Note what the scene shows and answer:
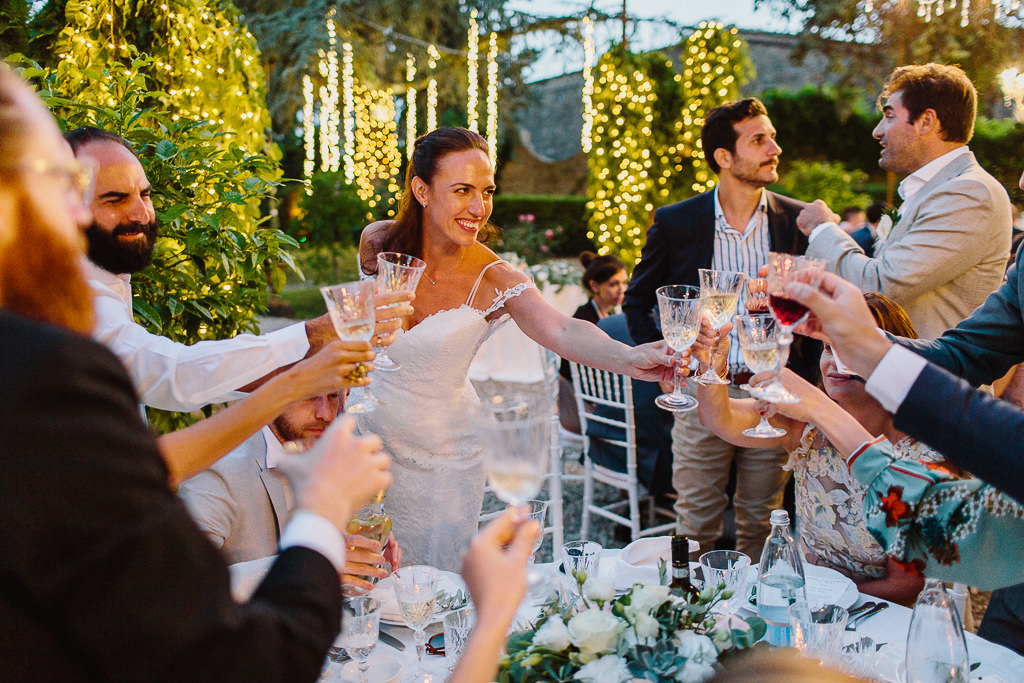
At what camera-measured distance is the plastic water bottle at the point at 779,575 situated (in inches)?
64.9

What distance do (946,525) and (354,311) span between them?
45.2 inches

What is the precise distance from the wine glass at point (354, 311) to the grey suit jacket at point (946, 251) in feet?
6.61

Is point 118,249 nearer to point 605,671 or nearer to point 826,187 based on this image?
point 605,671

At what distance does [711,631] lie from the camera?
126cm

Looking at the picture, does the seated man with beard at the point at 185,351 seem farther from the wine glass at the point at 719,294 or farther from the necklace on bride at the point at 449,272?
the necklace on bride at the point at 449,272

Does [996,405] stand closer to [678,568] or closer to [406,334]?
[678,568]

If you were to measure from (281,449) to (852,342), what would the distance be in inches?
63.8

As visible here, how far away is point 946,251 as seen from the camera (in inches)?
108

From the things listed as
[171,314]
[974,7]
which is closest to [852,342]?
[171,314]

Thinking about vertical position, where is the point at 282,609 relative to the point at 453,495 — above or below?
above

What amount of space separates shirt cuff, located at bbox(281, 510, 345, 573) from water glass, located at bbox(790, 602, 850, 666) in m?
0.97

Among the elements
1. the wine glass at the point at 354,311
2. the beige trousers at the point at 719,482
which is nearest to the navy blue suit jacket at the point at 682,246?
the beige trousers at the point at 719,482

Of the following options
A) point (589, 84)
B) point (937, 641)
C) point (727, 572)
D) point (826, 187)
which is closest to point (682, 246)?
point (727, 572)

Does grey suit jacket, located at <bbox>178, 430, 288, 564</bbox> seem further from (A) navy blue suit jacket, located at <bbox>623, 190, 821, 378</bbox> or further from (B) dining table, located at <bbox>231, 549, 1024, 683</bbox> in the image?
(A) navy blue suit jacket, located at <bbox>623, 190, 821, 378</bbox>
